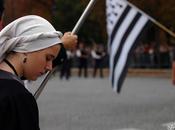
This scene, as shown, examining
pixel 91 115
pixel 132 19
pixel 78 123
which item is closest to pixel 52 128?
pixel 78 123

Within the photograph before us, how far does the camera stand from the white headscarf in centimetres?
300

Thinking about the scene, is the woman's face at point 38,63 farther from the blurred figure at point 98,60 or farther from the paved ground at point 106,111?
the blurred figure at point 98,60

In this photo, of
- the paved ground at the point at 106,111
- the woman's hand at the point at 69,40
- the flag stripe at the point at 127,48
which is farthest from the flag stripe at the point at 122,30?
the woman's hand at the point at 69,40

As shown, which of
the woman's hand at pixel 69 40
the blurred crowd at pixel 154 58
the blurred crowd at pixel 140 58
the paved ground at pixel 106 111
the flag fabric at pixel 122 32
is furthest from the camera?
the blurred crowd at pixel 154 58

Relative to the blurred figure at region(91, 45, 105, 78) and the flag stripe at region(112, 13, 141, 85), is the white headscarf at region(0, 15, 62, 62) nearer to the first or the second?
the flag stripe at region(112, 13, 141, 85)

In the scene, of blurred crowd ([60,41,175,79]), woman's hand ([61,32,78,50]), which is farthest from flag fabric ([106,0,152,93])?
blurred crowd ([60,41,175,79])

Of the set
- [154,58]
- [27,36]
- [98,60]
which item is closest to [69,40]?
[27,36]

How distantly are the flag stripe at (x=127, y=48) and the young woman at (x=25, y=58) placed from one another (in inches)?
417

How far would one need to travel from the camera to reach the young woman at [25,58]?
9.17 feet

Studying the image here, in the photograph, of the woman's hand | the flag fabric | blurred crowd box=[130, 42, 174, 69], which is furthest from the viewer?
blurred crowd box=[130, 42, 174, 69]

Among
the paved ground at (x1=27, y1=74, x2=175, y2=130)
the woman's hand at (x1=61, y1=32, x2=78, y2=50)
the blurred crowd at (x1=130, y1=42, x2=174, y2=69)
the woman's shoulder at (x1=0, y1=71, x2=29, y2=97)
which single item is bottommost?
the blurred crowd at (x1=130, y1=42, x2=174, y2=69)

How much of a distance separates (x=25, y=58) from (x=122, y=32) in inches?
452

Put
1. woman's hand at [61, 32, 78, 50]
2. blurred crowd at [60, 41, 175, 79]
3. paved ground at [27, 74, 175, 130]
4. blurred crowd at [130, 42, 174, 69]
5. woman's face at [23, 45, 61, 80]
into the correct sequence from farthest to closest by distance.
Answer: blurred crowd at [130, 42, 174, 69], blurred crowd at [60, 41, 175, 79], paved ground at [27, 74, 175, 130], woman's hand at [61, 32, 78, 50], woman's face at [23, 45, 61, 80]

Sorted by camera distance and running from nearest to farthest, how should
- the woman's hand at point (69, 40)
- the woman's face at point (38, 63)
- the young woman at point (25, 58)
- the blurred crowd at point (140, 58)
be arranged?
1. the young woman at point (25, 58)
2. the woman's face at point (38, 63)
3. the woman's hand at point (69, 40)
4. the blurred crowd at point (140, 58)
